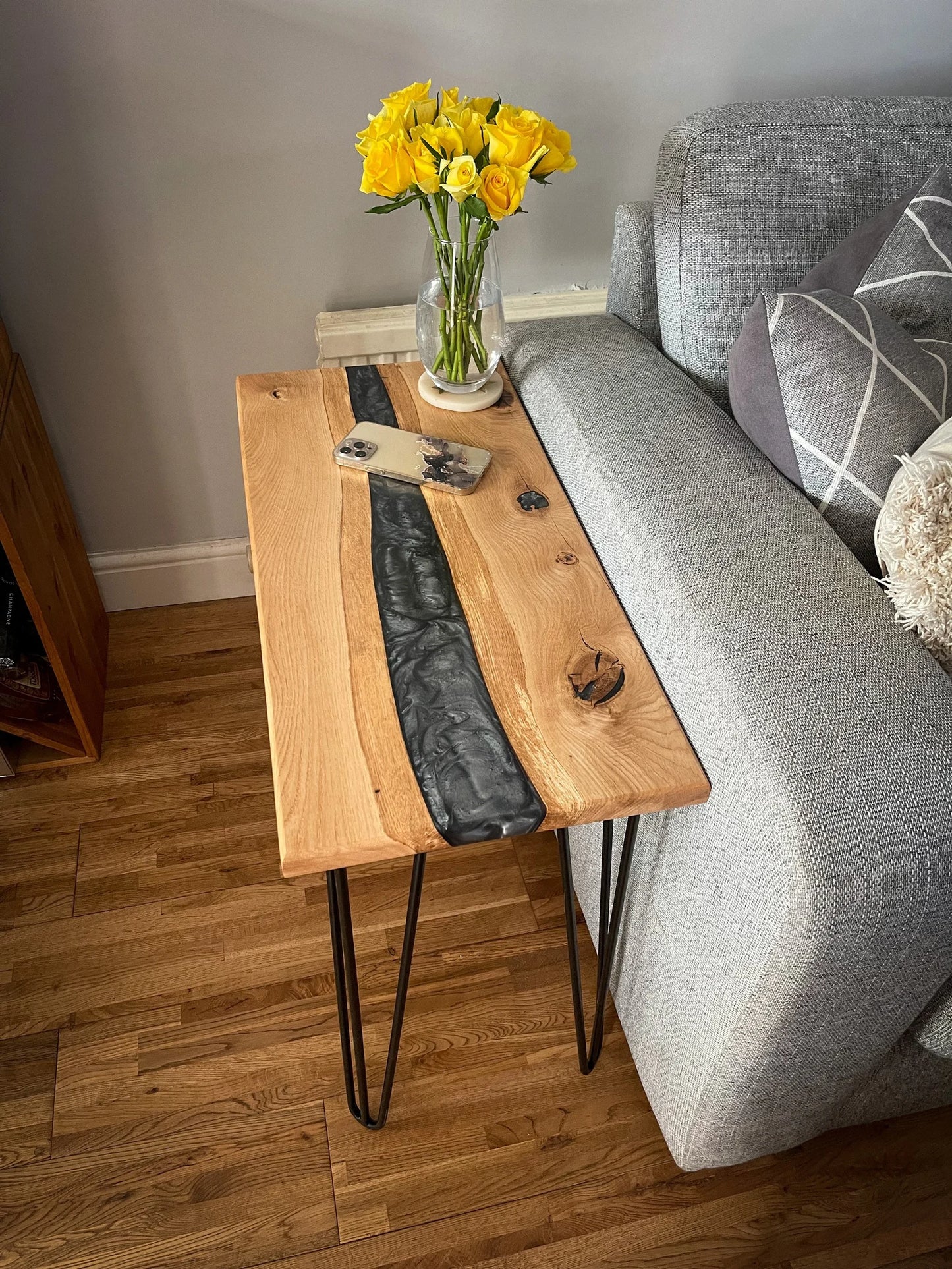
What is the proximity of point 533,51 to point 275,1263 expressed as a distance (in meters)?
1.61

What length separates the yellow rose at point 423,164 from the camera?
1.00 m

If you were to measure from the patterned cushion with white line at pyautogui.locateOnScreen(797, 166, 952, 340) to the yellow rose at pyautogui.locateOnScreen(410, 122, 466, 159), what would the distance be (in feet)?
1.53

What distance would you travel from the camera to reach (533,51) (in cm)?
137

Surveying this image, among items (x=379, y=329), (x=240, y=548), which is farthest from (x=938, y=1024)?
(x=240, y=548)

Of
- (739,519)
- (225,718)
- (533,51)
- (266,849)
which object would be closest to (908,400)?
(739,519)

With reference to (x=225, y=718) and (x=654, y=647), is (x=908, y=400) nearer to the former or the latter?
(x=654, y=647)

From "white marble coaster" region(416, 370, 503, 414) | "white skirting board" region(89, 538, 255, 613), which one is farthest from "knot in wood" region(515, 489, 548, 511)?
"white skirting board" region(89, 538, 255, 613)

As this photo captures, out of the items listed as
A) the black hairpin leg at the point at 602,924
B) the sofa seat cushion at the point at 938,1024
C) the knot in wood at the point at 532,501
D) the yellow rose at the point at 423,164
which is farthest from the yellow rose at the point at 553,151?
the sofa seat cushion at the point at 938,1024

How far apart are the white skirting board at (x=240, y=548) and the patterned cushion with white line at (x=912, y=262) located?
509mm

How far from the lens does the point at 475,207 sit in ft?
3.35

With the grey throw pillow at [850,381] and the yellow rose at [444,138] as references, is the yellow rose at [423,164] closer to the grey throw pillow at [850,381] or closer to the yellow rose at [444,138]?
the yellow rose at [444,138]

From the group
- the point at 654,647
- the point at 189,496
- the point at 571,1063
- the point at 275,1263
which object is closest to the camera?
the point at 654,647

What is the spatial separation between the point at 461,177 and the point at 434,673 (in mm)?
519

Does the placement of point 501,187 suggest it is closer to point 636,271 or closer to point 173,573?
point 636,271
